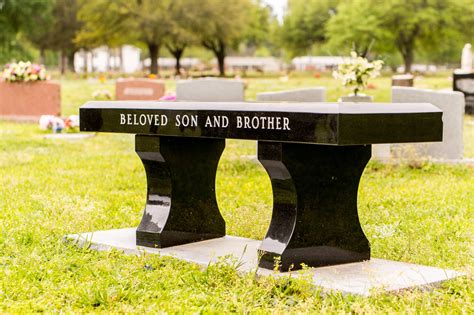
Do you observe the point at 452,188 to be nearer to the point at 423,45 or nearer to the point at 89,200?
the point at 89,200

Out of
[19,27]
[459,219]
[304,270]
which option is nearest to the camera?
[304,270]

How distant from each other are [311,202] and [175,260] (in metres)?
0.99

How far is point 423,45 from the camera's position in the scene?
217 feet

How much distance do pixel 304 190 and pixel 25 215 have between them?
3.15m

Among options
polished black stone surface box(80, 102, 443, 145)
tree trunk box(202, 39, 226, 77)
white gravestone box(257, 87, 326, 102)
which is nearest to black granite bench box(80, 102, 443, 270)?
polished black stone surface box(80, 102, 443, 145)

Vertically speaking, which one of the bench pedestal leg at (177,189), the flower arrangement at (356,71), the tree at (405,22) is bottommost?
the bench pedestal leg at (177,189)

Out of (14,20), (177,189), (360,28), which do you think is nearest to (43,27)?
(14,20)

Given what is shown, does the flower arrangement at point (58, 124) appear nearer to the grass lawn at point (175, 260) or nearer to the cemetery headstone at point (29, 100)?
the cemetery headstone at point (29, 100)

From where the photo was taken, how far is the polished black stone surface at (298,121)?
466cm

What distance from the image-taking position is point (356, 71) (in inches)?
563

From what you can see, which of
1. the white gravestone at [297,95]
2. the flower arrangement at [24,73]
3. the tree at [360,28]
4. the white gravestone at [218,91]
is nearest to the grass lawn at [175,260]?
the white gravestone at [297,95]

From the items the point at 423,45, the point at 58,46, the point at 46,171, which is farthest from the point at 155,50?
the point at 46,171

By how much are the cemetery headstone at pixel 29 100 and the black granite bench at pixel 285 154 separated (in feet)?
48.6

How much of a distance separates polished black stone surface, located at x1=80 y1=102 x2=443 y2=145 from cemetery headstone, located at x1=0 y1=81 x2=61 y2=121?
50.0 feet
